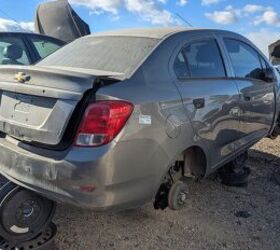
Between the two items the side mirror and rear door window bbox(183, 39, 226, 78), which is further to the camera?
the side mirror

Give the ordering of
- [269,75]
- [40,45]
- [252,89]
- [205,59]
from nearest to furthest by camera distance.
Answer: [205,59] → [252,89] → [269,75] → [40,45]

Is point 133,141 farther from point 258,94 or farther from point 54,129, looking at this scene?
point 258,94

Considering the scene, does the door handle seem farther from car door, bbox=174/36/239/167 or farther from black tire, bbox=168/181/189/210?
black tire, bbox=168/181/189/210

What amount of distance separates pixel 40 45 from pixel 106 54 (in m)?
3.52

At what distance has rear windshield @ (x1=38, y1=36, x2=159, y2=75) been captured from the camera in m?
3.41

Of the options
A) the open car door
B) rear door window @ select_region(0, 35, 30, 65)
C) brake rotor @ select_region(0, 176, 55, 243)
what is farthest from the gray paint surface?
the open car door

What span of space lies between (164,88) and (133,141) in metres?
0.56

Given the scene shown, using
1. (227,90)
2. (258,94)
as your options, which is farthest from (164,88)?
(258,94)

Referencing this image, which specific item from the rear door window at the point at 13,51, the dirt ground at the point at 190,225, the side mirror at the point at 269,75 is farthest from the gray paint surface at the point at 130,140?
the rear door window at the point at 13,51

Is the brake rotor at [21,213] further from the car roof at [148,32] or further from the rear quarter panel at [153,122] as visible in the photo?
the car roof at [148,32]

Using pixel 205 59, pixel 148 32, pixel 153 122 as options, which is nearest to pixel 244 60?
pixel 205 59

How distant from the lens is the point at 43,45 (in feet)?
22.9

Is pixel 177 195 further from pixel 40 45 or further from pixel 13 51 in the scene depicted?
pixel 40 45

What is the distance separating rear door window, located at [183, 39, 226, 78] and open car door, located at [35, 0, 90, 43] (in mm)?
5558
